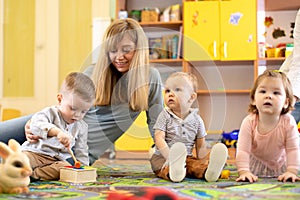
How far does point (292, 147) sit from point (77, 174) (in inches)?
27.6

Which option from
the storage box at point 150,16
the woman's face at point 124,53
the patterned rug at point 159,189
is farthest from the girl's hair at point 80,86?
the storage box at point 150,16

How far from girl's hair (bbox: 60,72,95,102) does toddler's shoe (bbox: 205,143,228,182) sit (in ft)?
1.45

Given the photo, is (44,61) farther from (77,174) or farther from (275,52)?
(77,174)

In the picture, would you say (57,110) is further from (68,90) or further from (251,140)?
(251,140)

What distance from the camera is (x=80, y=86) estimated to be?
60.3 inches

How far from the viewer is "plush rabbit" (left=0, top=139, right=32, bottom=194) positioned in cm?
115

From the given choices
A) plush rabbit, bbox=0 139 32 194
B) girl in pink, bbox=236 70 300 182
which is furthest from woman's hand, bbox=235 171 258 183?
plush rabbit, bbox=0 139 32 194

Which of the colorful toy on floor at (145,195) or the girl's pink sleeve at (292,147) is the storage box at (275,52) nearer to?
the girl's pink sleeve at (292,147)

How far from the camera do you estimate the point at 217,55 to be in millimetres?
3432

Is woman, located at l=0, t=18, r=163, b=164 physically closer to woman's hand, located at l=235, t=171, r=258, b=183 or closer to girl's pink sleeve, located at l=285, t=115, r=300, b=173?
woman's hand, located at l=235, t=171, r=258, b=183

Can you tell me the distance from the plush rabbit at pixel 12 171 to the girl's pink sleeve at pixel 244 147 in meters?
0.71

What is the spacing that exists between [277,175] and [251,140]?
161 mm

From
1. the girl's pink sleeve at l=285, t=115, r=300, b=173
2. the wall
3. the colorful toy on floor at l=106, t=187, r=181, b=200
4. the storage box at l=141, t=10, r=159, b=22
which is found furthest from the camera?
the wall

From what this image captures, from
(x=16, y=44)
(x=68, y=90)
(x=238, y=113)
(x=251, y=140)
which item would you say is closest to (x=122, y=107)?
(x=68, y=90)
